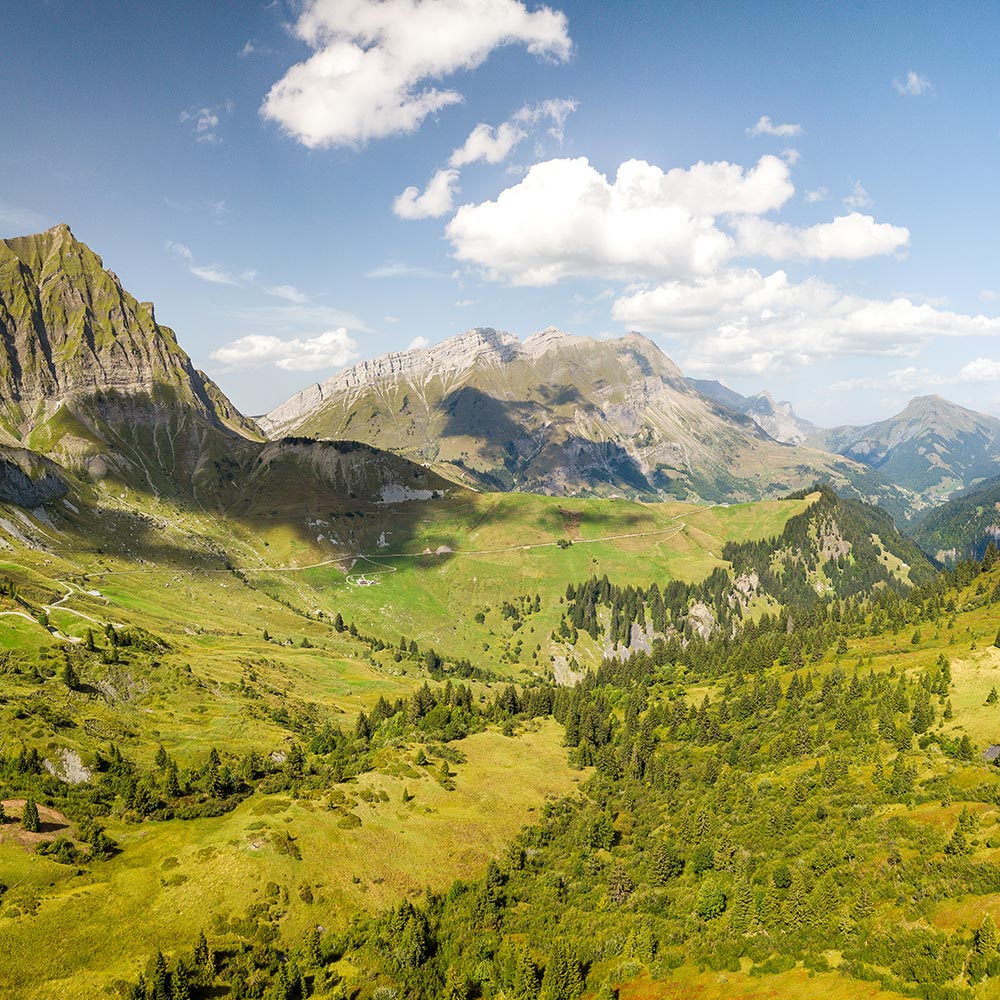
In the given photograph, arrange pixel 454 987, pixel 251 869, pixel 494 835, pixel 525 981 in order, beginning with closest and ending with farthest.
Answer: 1. pixel 525 981
2. pixel 454 987
3. pixel 251 869
4. pixel 494 835

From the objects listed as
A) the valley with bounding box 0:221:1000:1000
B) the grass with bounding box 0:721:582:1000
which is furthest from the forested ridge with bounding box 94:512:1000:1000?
the grass with bounding box 0:721:582:1000

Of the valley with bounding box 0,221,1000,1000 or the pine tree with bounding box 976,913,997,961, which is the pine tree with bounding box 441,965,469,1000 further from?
the pine tree with bounding box 976,913,997,961

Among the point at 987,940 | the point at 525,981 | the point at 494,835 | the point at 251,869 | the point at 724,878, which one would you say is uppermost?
the point at 987,940

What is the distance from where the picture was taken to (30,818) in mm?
64188

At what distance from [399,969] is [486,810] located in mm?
40213

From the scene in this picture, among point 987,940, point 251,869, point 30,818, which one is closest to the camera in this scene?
point 987,940

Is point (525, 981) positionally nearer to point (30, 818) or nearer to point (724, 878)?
point (724, 878)

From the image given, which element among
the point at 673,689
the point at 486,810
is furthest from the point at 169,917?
the point at 673,689

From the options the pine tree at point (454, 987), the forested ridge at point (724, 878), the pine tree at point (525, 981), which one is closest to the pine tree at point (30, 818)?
the forested ridge at point (724, 878)

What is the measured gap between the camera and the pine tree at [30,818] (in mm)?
63969

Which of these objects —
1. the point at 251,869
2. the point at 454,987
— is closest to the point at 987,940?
the point at 454,987

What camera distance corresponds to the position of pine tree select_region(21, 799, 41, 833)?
210 ft

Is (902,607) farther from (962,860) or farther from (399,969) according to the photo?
(399,969)

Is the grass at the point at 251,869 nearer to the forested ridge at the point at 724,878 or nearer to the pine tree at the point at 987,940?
the forested ridge at the point at 724,878
